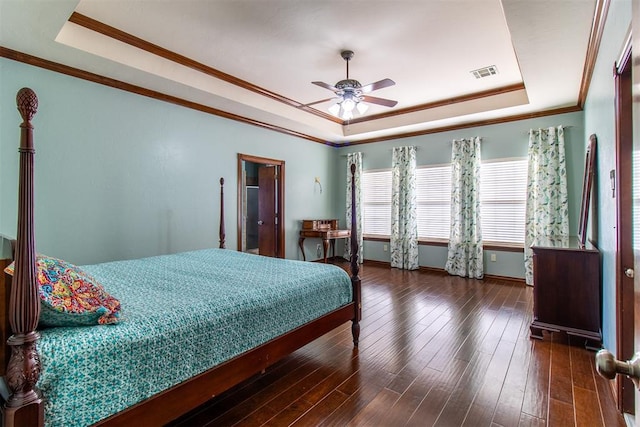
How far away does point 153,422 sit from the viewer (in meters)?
1.40

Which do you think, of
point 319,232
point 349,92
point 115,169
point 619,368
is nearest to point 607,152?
point 349,92

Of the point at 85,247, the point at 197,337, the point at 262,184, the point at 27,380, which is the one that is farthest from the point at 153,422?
the point at 262,184

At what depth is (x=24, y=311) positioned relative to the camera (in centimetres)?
102

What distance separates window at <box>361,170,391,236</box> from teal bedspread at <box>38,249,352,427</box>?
403 cm

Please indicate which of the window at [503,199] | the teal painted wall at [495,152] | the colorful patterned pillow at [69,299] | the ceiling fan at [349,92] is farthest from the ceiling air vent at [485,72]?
the colorful patterned pillow at [69,299]

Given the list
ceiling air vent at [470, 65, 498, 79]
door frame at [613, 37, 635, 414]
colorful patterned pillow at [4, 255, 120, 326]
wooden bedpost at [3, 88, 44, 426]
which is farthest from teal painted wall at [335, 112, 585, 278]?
wooden bedpost at [3, 88, 44, 426]

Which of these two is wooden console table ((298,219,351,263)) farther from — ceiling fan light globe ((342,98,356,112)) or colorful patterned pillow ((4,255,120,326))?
colorful patterned pillow ((4,255,120,326))

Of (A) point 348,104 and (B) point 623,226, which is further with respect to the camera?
(A) point 348,104

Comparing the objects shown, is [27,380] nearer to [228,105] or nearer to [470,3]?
[470,3]

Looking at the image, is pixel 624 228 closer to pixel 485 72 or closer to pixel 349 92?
pixel 349 92

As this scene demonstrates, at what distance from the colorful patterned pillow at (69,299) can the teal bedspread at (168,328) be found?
0.14 ft

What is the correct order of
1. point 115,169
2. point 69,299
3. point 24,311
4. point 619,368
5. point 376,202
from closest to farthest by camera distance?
point 619,368, point 24,311, point 69,299, point 115,169, point 376,202

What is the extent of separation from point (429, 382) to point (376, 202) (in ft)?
15.5

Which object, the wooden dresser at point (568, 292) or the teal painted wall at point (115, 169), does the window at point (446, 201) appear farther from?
the teal painted wall at point (115, 169)
